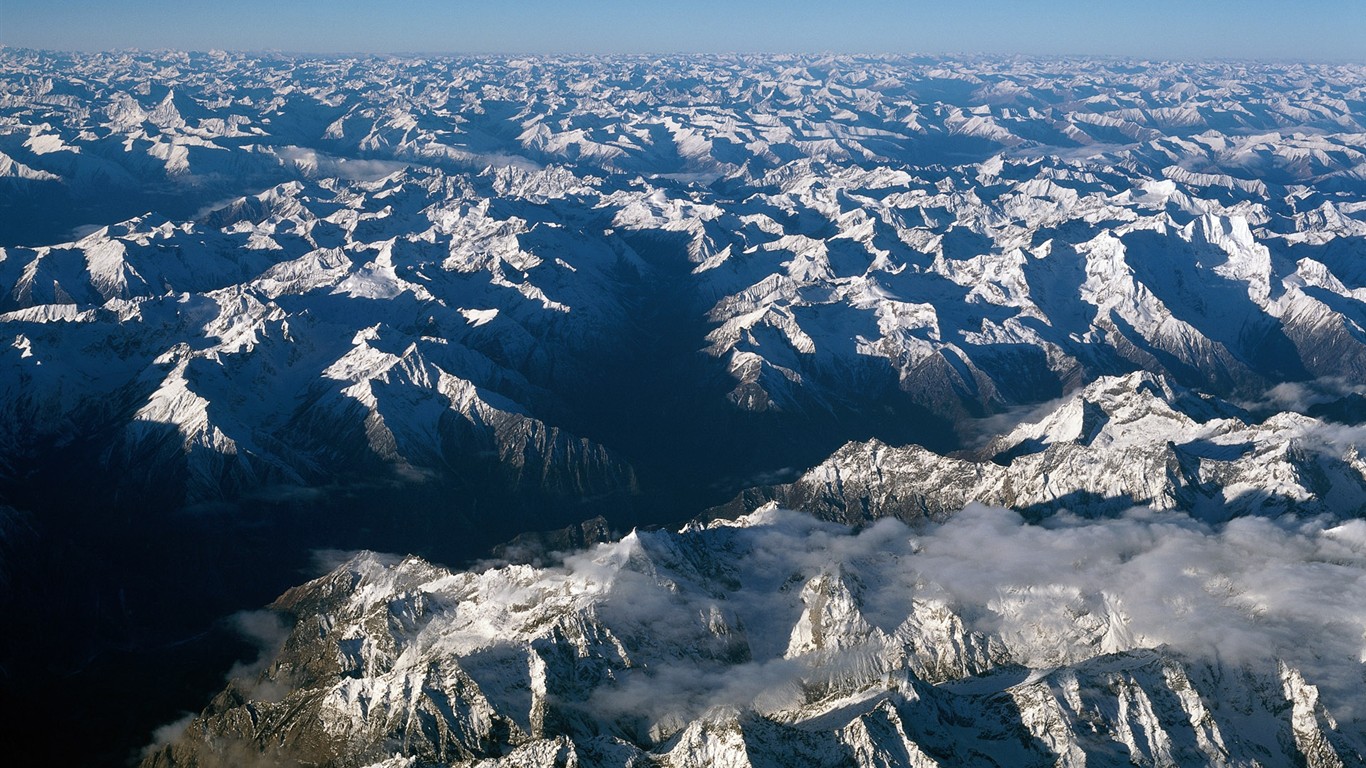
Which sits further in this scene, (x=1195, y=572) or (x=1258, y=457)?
(x=1258, y=457)

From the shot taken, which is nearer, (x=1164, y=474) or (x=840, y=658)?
(x=840, y=658)

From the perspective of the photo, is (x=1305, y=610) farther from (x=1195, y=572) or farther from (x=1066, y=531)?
(x=1066, y=531)

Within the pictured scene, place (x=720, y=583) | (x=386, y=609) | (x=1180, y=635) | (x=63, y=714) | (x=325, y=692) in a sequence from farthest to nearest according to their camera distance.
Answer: (x=63, y=714) → (x=720, y=583) → (x=386, y=609) → (x=325, y=692) → (x=1180, y=635)

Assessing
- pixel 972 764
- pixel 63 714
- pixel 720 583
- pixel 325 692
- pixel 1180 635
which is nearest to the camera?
pixel 972 764

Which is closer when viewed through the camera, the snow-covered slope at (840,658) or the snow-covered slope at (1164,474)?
the snow-covered slope at (840,658)

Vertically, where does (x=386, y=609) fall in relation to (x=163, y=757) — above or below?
above

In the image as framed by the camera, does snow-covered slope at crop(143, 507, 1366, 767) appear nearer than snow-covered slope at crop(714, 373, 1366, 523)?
Yes

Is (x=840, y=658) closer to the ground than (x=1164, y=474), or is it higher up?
closer to the ground

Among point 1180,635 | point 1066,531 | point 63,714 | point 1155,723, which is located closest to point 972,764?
point 1155,723
